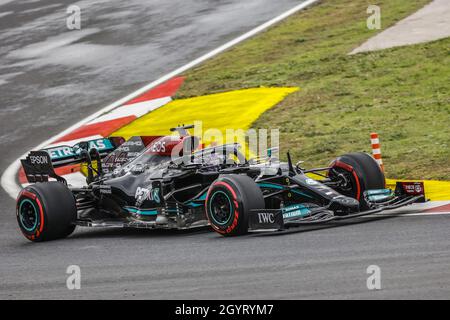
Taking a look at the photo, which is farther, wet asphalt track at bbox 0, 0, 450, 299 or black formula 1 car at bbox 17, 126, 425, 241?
black formula 1 car at bbox 17, 126, 425, 241

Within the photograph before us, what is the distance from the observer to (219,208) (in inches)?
442

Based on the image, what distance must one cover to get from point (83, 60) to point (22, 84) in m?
2.22

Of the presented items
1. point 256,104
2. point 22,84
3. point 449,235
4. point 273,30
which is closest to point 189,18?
point 273,30

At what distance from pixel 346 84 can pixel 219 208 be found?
10135mm

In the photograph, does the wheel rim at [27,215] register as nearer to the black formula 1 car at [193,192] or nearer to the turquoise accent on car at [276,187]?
the black formula 1 car at [193,192]

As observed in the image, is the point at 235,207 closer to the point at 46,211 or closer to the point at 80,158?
the point at 46,211

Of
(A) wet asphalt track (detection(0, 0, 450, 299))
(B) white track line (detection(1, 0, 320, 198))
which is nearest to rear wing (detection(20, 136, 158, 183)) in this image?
(A) wet asphalt track (detection(0, 0, 450, 299))

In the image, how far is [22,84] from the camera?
2539 centimetres

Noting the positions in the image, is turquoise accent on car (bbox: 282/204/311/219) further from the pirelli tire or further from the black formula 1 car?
the pirelli tire

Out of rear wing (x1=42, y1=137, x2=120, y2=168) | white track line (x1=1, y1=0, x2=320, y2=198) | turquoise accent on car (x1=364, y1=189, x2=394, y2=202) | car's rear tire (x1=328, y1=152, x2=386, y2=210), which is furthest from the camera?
white track line (x1=1, y1=0, x2=320, y2=198)

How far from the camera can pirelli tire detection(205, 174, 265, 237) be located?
10.9m

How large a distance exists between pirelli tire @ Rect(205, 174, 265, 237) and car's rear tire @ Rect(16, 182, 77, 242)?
2.14 m

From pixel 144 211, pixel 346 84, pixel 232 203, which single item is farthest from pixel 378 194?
pixel 346 84

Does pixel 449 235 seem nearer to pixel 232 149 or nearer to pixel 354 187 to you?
pixel 354 187
